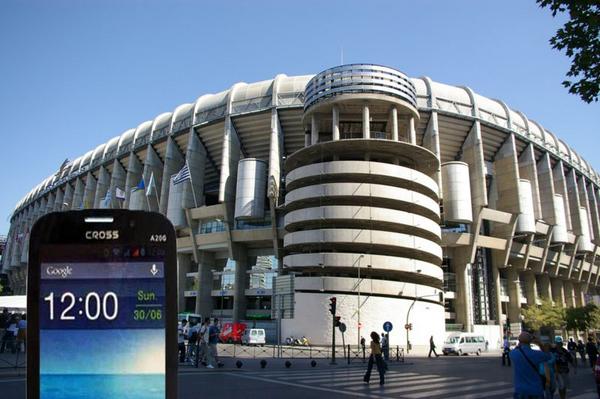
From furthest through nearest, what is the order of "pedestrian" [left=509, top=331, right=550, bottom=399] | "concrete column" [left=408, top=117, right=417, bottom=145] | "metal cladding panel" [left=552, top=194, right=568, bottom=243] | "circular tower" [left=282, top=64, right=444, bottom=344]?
"metal cladding panel" [left=552, top=194, right=568, bottom=243] → "concrete column" [left=408, top=117, right=417, bottom=145] → "circular tower" [left=282, top=64, right=444, bottom=344] → "pedestrian" [left=509, top=331, right=550, bottom=399]

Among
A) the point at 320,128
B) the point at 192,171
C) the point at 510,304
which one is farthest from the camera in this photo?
the point at 510,304

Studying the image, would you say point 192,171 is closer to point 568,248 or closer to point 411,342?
point 411,342

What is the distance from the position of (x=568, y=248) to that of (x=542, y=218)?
32.3ft

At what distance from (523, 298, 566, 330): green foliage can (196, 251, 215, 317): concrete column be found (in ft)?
129

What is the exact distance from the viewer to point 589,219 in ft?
262

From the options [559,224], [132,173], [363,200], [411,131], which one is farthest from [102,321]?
[559,224]

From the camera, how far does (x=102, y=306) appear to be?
3605 mm

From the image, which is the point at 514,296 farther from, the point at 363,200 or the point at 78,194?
the point at 78,194

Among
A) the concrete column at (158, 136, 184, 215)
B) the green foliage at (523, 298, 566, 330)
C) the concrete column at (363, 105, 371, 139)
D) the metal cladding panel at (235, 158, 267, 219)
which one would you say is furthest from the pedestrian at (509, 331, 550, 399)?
the concrete column at (158, 136, 184, 215)

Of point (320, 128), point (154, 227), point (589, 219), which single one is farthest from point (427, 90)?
point (154, 227)

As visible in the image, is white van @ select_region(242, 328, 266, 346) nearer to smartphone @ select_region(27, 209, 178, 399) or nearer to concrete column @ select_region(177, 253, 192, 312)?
concrete column @ select_region(177, 253, 192, 312)

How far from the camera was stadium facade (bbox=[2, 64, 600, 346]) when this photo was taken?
49.2 metres

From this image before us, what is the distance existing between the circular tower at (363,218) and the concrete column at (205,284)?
13.6 metres

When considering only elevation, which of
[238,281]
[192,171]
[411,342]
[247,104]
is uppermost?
[247,104]
